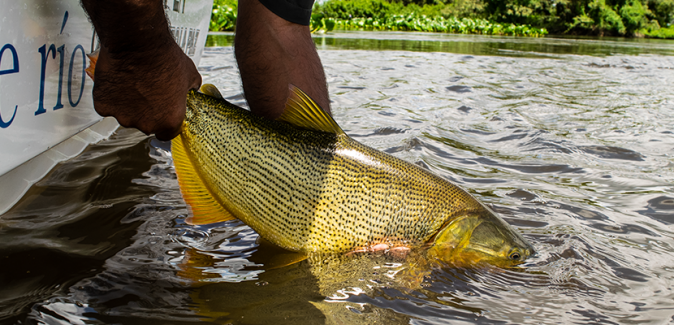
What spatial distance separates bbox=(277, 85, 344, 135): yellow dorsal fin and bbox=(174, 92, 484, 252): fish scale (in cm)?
3

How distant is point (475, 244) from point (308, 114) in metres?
0.89

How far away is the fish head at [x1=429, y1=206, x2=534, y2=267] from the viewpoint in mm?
1977

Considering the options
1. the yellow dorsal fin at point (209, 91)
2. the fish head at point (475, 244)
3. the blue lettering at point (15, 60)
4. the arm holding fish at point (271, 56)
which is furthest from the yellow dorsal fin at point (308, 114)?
the blue lettering at point (15, 60)

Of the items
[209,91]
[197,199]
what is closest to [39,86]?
[209,91]

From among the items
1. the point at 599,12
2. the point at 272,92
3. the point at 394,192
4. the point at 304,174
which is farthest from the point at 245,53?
the point at 599,12

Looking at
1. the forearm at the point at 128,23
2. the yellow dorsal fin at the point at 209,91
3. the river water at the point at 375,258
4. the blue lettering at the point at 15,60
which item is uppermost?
the forearm at the point at 128,23

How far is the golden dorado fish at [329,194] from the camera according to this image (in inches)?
77.9

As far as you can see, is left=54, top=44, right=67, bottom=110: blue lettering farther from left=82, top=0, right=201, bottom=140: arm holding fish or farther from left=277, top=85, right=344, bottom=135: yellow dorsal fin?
left=277, top=85, right=344, bottom=135: yellow dorsal fin

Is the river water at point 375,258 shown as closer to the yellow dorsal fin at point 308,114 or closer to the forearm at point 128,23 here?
the yellow dorsal fin at point 308,114

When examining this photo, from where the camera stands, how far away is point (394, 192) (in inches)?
78.5

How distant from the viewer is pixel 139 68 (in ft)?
6.38

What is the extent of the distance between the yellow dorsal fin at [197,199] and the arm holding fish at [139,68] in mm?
191

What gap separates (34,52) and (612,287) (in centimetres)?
266

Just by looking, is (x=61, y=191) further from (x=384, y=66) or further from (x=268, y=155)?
(x=384, y=66)
